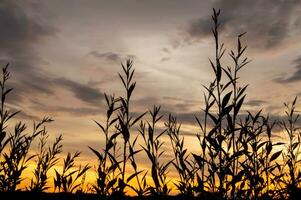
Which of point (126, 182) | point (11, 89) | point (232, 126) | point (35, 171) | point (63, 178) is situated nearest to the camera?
point (232, 126)

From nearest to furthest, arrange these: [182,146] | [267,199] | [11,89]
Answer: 1. [267,199]
2. [11,89]
3. [182,146]

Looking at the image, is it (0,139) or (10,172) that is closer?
(0,139)

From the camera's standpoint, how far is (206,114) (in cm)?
565

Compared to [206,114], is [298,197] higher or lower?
lower

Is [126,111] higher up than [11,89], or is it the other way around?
[11,89]

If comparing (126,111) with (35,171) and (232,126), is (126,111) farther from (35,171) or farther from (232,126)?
(35,171)

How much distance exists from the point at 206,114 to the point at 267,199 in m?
1.68

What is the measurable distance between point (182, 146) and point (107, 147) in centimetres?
184

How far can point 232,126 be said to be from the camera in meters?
5.03

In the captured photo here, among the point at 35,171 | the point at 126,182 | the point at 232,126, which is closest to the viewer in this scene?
the point at 232,126

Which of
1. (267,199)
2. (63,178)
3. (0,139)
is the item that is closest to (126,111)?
(0,139)

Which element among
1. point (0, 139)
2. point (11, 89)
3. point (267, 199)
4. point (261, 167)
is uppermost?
point (11, 89)

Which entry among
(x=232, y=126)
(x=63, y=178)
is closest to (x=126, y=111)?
(x=232, y=126)

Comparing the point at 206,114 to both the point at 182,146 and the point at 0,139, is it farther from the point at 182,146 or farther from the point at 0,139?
the point at 0,139
